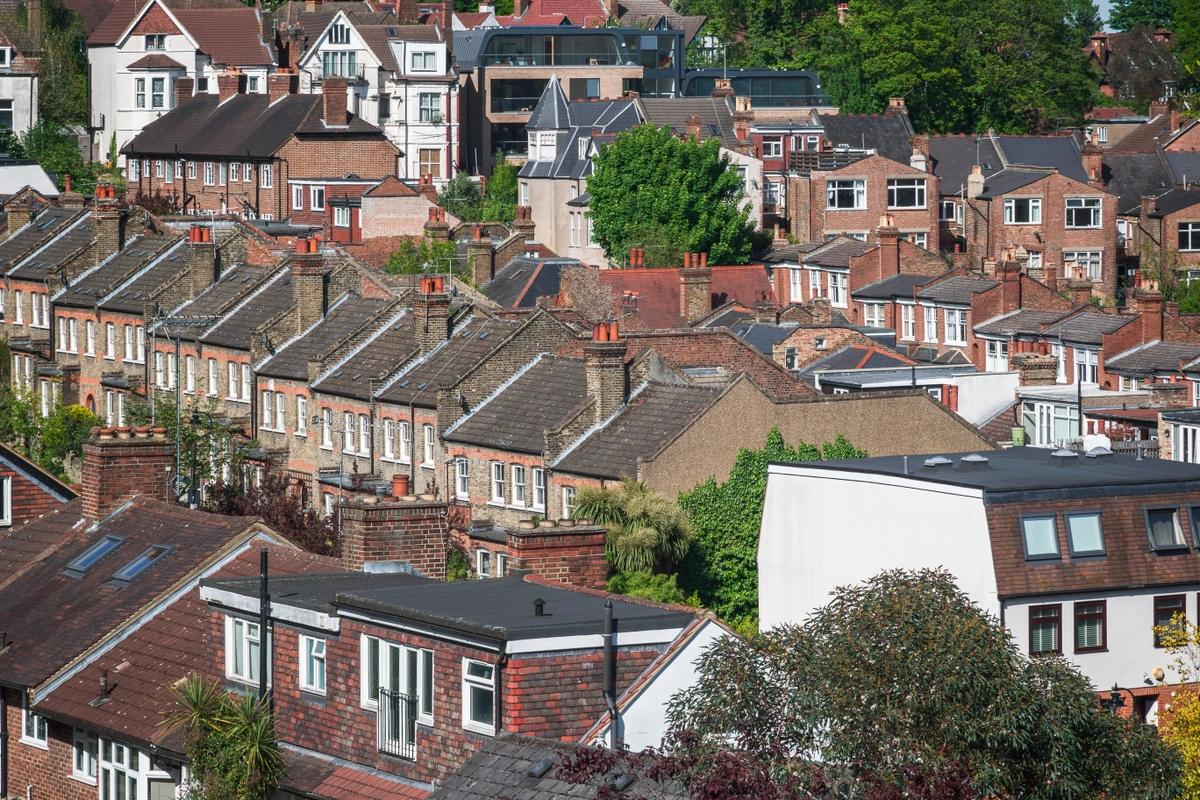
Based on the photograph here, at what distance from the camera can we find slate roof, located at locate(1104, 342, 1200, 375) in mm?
80938

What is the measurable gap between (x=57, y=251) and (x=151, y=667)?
198ft

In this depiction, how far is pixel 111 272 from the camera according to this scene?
8869 cm

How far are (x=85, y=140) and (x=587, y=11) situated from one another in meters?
40.3

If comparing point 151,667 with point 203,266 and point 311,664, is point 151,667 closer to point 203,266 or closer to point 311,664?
point 311,664

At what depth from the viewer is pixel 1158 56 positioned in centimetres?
18275

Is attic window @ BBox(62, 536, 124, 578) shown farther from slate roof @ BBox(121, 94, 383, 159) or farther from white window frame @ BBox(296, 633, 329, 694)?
slate roof @ BBox(121, 94, 383, 159)

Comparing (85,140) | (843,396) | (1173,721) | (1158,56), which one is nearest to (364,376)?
(843,396)

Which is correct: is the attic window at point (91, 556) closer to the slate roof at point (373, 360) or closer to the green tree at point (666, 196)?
the slate roof at point (373, 360)

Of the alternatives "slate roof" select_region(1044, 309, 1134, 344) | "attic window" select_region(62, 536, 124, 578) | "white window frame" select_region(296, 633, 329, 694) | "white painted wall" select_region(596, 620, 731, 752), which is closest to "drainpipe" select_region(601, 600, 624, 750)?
"white painted wall" select_region(596, 620, 731, 752)

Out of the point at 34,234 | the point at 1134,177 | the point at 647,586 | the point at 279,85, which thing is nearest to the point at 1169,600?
the point at 647,586

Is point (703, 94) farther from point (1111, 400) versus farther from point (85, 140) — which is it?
point (1111, 400)

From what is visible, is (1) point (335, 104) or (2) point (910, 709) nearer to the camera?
(2) point (910, 709)

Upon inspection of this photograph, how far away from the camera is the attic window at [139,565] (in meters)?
36.5

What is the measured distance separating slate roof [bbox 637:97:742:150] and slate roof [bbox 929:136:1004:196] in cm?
998
